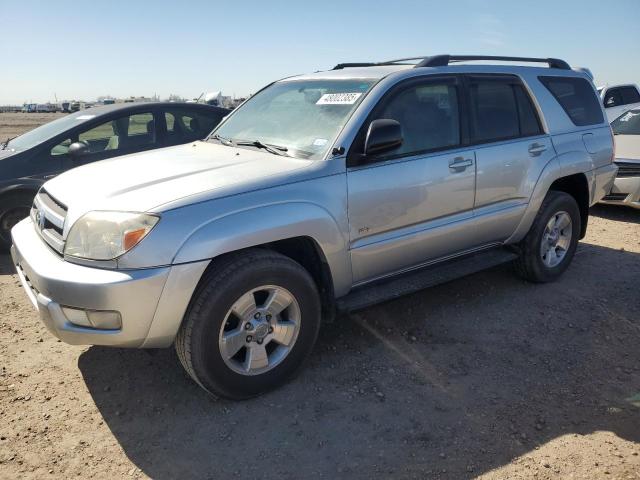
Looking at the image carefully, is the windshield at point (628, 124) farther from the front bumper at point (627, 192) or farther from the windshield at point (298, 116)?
the windshield at point (298, 116)

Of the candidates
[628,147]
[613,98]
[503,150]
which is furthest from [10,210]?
[613,98]

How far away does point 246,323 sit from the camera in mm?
2834

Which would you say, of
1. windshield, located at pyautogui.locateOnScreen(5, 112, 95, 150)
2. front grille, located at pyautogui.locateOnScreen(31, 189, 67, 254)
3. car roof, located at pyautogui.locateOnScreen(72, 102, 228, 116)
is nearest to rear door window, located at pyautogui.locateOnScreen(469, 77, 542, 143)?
front grille, located at pyautogui.locateOnScreen(31, 189, 67, 254)

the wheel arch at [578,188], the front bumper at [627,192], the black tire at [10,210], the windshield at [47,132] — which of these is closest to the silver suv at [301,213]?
the wheel arch at [578,188]

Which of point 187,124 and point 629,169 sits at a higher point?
point 187,124

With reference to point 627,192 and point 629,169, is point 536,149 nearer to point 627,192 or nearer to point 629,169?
point 627,192

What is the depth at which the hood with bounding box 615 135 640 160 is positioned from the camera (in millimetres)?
7152

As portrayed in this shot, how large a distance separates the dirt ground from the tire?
7.2 inches

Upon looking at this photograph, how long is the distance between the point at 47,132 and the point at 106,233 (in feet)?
13.4

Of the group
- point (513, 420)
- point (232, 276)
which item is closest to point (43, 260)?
point (232, 276)

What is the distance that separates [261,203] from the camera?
276 cm

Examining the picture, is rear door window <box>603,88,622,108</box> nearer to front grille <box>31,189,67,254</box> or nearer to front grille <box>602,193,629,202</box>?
front grille <box>602,193,629,202</box>

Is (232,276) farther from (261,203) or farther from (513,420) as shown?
(513,420)

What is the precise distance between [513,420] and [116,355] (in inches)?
100
